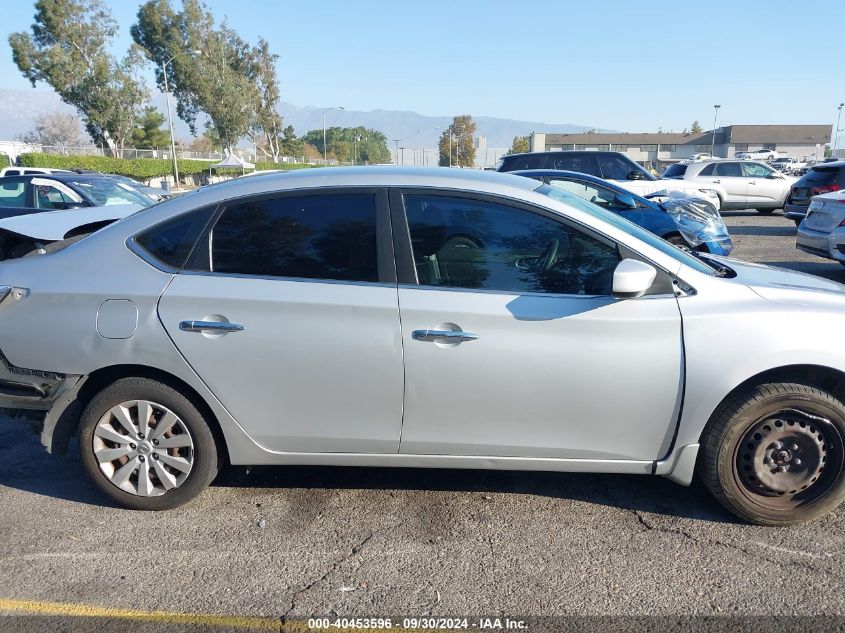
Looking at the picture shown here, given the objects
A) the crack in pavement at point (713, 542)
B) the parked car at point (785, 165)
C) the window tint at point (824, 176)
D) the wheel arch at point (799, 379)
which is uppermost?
the parked car at point (785, 165)

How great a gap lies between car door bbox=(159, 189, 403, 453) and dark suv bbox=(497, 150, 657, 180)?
36.5 ft

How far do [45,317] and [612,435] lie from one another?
9.59ft

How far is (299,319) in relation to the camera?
3.18 meters

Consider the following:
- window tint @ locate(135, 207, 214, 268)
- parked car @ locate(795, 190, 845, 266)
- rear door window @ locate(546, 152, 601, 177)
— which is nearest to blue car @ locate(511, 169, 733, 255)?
parked car @ locate(795, 190, 845, 266)

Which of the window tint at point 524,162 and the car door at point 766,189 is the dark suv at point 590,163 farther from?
the car door at point 766,189

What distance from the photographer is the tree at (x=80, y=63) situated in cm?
4431

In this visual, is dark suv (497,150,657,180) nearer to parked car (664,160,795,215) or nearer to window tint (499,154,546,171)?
window tint (499,154,546,171)

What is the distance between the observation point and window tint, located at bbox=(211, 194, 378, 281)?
129 inches

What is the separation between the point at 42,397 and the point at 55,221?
7.91ft

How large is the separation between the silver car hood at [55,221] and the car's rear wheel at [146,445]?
207 cm

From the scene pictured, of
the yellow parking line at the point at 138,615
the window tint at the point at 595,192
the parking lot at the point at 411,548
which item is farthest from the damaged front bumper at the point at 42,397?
the window tint at the point at 595,192

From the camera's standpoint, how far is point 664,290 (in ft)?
10.3

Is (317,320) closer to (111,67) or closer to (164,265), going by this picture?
(164,265)

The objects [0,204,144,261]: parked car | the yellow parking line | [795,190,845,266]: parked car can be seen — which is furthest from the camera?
[795,190,845,266]: parked car
